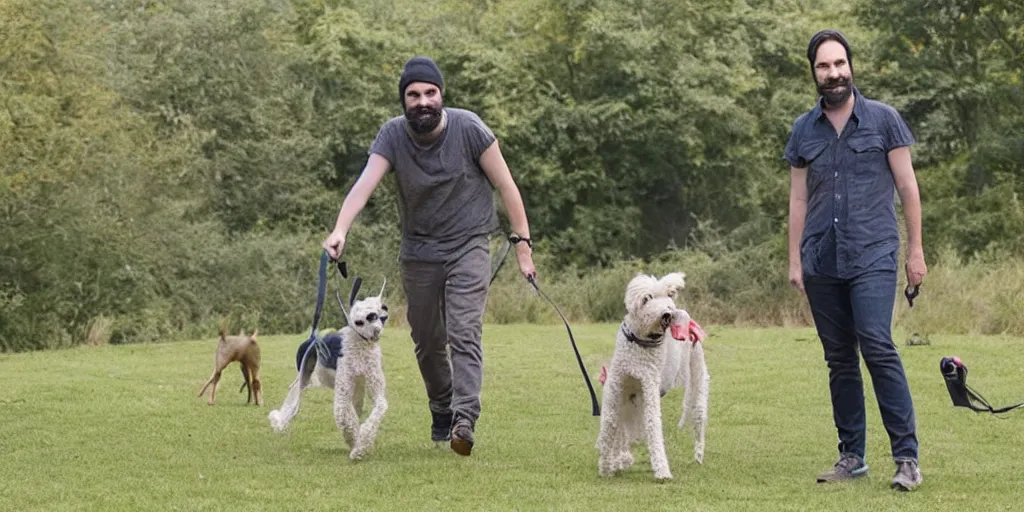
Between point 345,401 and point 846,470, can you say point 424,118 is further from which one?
point 846,470

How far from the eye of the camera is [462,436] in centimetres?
845

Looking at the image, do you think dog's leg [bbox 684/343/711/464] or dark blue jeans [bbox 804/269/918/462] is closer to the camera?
dark blue jeans [bbox 804/269/918/462]

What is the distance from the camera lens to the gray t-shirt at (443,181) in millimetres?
8625

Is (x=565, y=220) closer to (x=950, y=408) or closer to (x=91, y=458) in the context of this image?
(x=950, y=408)

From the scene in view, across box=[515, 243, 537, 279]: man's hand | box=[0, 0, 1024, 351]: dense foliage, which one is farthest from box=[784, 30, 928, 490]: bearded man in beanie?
box=[0, 0, 1024, 351]: dense foliage

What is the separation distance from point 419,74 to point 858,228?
8.58 ft

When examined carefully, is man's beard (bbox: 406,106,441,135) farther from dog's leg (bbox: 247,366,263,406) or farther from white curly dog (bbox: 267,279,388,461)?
dog's leg (bbox: 247,366,263,406)

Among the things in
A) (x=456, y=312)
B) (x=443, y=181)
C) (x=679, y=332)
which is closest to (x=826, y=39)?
(x=679, y=332)

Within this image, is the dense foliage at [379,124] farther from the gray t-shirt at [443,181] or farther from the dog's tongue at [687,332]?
the dog's tongue at [687,332]

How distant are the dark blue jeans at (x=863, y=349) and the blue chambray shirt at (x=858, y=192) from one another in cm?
Result: 9

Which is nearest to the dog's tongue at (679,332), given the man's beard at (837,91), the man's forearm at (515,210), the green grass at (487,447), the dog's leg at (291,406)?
the green grass at (487,447)

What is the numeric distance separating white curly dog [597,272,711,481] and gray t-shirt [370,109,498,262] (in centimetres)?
125

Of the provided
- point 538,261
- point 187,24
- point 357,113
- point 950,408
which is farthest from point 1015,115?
point 950,408

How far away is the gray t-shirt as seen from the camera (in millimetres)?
8625
